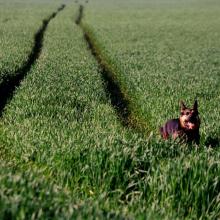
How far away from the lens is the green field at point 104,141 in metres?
6.58

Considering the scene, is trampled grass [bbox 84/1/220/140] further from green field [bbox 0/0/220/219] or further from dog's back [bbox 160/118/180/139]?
dog's back [bbox 160/118/180/139]

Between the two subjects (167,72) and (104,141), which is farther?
(167,72)

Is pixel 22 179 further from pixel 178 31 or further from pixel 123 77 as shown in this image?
pixel 178 31

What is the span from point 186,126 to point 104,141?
7.60 ft

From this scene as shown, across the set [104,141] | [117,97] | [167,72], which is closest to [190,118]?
[104,141]

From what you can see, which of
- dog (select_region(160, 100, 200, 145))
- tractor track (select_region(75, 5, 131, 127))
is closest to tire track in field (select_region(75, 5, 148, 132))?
tractor track (select_region(75, 5, 131, 127))

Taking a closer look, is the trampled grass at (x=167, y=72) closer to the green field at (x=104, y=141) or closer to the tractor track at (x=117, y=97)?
the green field at (x=104, y=141)

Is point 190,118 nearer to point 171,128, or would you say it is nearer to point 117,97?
point 171,128

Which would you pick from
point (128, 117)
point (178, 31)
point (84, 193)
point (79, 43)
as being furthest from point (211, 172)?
point (178, 31)

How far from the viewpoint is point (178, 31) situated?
5297 cm

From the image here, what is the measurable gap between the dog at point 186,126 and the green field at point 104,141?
0.33 metres

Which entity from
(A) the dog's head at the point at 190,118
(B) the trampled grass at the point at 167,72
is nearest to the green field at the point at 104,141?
(B) the trampled grass at the point at 167,72

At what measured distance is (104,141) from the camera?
30.7ft

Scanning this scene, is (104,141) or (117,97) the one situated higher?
(104,141)
